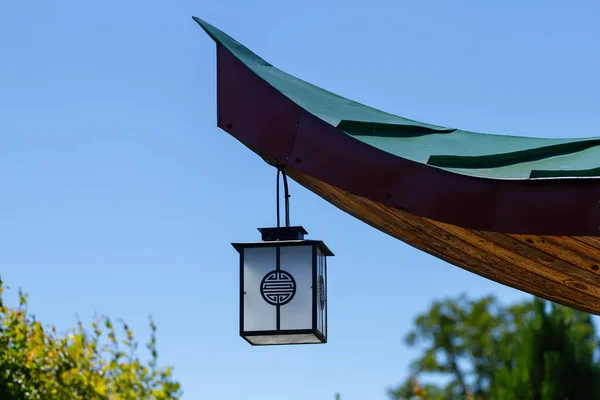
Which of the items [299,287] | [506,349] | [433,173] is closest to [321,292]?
[299,287]

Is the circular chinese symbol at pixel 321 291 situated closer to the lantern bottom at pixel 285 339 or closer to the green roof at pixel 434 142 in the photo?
the lantern bottom at pixel 285 339

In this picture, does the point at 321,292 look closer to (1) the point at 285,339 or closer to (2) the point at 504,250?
(1) the point at 285,339

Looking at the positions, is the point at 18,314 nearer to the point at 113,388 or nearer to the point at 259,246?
the point at 113,388

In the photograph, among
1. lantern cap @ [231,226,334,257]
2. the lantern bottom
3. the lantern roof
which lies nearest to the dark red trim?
the lantern roof

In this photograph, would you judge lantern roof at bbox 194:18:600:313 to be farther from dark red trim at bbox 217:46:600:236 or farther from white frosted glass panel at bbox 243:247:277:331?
white frosted glass panel at bbox 243:247:277:331

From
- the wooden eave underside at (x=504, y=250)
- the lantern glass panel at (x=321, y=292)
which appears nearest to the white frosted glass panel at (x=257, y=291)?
the lantern glass panel at (x=321, y=292)

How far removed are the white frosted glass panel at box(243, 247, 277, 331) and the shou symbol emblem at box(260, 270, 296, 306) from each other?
22mm

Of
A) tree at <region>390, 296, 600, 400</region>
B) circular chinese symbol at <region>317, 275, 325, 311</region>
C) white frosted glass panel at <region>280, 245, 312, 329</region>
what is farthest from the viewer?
tree at <region>390, 296, 600, 400</region>

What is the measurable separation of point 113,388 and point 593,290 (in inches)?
98.7

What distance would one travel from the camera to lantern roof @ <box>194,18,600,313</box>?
3.68 m

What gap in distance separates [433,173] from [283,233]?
101 centimetres

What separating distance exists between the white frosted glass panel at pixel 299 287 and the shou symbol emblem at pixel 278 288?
0.7 inches

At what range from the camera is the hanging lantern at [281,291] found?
4.43m

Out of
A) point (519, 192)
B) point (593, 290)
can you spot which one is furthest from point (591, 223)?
point (593, 290)
